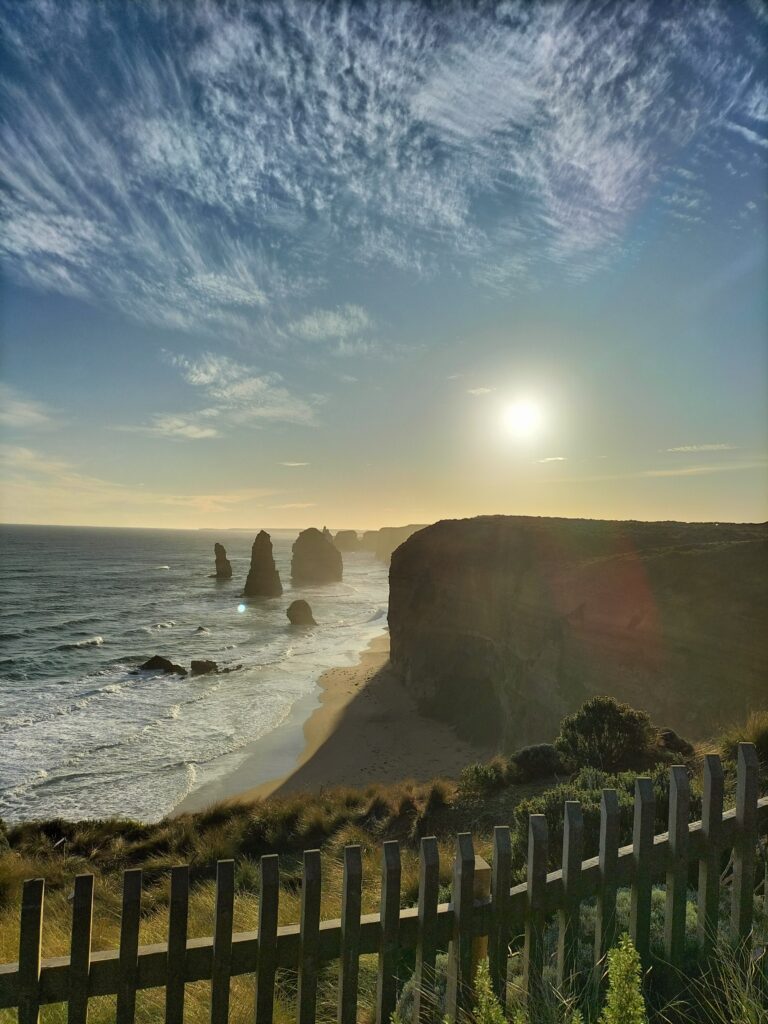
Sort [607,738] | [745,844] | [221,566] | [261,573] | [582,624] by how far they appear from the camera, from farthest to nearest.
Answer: [221,566], [261,573], [582,624], [607,738], [745,844]

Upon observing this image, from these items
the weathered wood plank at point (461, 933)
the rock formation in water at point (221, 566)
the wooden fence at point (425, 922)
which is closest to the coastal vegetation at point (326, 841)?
the wooden fence at point (425, 922)

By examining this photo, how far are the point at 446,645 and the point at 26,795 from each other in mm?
18880

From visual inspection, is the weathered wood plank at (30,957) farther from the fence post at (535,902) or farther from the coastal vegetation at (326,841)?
the fence post at (535,902)

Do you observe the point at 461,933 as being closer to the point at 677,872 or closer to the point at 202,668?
the point at 677,872

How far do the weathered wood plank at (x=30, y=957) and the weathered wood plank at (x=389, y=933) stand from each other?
5.27 feet

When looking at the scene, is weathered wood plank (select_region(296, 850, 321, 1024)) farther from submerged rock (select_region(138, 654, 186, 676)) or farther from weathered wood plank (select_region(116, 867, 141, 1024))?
submerged rock (select_region(138, 654, 186, 676))

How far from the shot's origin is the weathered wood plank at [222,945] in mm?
2764

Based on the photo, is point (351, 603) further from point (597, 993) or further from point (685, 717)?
point (597, 993)

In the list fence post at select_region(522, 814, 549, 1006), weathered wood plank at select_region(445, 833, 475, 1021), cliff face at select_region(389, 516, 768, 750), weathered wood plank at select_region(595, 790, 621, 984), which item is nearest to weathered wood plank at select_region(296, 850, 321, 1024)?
weathered wood plank at select_region(445, 833, 475, 1021)

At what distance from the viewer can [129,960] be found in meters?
2.69

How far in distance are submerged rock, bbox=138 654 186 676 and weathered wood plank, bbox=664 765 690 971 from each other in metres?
36.4

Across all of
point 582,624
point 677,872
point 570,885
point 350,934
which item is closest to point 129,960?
point 350,934

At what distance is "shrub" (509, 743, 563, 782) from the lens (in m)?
9.69

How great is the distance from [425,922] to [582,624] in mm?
18386
